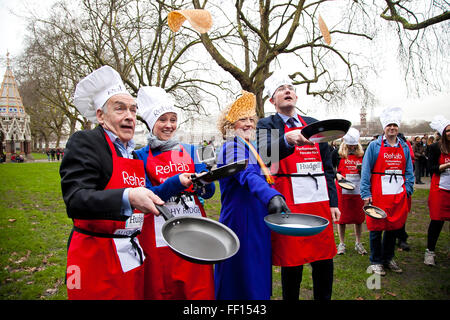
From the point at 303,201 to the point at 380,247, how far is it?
257cm

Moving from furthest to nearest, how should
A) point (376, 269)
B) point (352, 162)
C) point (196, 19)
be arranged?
point (352, 162), point (196, 19), point (376, 269)

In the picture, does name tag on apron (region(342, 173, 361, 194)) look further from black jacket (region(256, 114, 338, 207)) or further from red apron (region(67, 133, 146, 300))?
red apron (region(67, 133, 146, 300))

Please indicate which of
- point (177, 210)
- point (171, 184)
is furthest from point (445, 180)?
point (171, 184)

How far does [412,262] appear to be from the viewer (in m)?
4.58

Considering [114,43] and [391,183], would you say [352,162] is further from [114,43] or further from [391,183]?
[114,43]

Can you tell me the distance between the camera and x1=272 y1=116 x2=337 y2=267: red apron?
94.7 inches

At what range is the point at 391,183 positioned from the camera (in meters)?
4.16

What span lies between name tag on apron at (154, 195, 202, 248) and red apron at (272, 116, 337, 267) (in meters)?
0.79

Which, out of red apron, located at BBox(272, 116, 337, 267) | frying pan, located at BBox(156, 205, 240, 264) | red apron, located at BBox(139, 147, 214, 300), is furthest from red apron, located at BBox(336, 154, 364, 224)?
frying pan, located at BBox(156, 205, 240, 264)

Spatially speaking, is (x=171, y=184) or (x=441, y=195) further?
(x=441, y=195)

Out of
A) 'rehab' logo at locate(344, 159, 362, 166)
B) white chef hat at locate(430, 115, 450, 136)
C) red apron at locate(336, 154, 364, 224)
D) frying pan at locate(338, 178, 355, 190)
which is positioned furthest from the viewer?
'rehab' logo at locate(344, 159, 362, 166)

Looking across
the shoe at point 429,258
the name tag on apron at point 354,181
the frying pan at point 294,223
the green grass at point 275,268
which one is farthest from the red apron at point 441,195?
the frying pan at point 294,223

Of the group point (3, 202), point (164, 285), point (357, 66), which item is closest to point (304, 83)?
point (357, 66)
